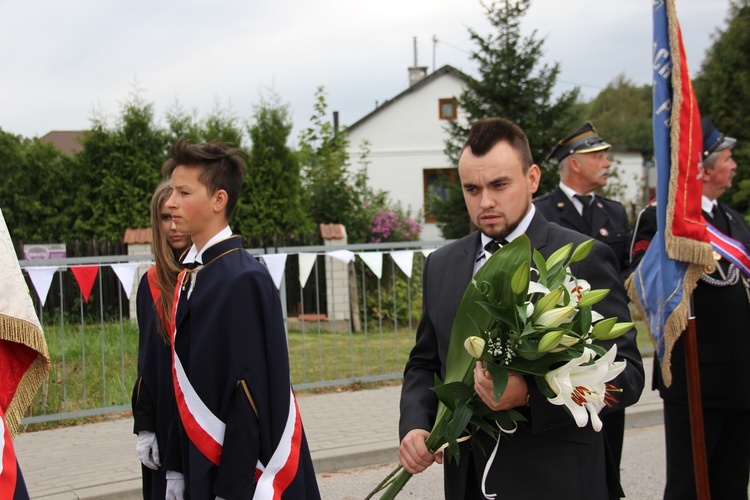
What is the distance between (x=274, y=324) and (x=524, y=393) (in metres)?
1.29

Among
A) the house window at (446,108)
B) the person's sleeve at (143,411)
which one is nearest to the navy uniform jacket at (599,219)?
the person's sleeve at (143,411)

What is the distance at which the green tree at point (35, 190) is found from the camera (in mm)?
14164

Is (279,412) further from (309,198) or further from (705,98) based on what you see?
(705,98)

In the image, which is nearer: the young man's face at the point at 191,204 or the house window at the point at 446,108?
the young man's face at the point at 191,204

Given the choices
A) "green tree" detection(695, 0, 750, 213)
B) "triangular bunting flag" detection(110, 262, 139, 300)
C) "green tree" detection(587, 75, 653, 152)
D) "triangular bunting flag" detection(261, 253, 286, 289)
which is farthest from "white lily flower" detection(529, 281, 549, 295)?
"green tree" detection(587, 75, 653, 152)

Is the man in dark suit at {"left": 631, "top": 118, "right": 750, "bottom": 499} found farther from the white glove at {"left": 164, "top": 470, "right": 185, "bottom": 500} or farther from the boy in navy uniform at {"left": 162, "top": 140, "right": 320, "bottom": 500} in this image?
the white glove at {"left": 164, "top": 470, "right": 185, "bottom": 500}

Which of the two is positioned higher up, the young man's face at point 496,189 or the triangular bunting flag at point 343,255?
the young man's face at point 496,189

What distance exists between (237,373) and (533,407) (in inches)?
50.5

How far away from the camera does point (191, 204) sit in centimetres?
345

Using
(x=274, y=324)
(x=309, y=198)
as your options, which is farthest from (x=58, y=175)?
(x=274, y=324)

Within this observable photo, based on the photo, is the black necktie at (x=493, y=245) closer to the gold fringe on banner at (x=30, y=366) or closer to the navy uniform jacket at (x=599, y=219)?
the gold fringe on banner at (x=30, y=366)

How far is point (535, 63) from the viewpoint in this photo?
18.2 m

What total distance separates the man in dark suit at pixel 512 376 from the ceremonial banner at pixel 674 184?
1.70 meters

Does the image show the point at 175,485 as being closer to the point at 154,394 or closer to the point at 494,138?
the point at 154,394
